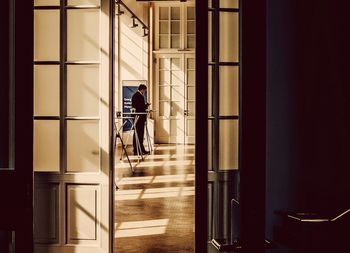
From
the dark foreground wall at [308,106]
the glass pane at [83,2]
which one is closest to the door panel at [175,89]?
the glass pane at [83,2]

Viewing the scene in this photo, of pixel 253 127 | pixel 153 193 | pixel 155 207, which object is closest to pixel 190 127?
pixel 153 193

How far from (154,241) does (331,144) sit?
9.00 feet

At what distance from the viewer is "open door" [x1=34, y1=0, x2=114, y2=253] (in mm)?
4141

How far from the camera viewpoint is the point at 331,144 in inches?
98.3

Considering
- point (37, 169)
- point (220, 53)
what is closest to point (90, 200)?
point (37, 169)

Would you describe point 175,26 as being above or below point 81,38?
above

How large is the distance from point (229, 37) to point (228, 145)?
0.80 meters

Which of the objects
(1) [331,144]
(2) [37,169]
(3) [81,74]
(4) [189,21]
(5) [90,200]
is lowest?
(5) [90,200]

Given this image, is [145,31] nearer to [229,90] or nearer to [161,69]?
[161,69]

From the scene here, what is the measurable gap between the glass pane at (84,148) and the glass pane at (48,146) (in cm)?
11

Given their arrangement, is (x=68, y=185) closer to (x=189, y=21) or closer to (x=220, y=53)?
(x=220, y=53)

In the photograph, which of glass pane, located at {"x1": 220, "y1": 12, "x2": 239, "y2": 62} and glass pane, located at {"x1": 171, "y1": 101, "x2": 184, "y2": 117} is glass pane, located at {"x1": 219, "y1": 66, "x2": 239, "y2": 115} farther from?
glass pane, located at {"x1": 171, "y1": 101, "x2": 184, "y2": 117}

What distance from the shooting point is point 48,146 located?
13.7 feet
